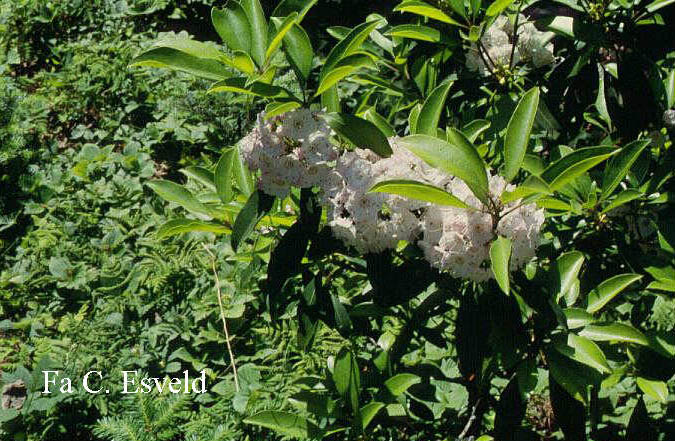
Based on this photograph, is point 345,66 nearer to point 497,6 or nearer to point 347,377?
point 497,6

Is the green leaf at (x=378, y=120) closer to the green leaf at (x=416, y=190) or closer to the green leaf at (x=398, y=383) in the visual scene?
the green leaf at (x=416, y=190)

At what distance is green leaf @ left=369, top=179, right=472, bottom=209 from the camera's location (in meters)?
1.02

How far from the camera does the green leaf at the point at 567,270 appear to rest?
131 centimetres

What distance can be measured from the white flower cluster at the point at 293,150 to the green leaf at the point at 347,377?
44cm

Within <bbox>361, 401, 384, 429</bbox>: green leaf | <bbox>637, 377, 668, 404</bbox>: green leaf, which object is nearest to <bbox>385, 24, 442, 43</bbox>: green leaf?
<bbox>361, 401, 384, 429</bbox>: green leaf

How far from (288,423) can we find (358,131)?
720mm

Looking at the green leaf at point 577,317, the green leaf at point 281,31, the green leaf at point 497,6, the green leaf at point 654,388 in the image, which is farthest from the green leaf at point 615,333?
the green leaf at point 281,31

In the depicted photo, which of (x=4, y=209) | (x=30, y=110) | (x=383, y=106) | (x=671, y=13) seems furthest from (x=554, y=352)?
(x=30, y=110)

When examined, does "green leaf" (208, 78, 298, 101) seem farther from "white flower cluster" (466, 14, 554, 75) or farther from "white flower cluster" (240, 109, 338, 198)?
"white flower cluster" (466, 14, 554, 75)

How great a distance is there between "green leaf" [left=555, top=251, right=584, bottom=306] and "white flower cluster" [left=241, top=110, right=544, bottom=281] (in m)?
0.17

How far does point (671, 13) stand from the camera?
1625mm

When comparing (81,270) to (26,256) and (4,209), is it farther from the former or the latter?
(4,209)

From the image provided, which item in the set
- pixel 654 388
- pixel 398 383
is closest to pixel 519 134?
pixel 398 383

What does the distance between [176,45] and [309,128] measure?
0.94ft
